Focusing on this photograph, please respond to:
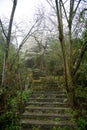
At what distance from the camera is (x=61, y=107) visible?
7.92 meters

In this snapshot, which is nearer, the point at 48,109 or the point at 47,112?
the point at 47,112

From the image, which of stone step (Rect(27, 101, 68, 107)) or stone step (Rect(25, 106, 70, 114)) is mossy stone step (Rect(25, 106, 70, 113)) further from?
stone step (Rect(27, 101, 68, 107))

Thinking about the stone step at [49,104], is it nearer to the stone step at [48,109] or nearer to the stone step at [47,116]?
the stone step at [48,109]

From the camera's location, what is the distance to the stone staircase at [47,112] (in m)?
6.36

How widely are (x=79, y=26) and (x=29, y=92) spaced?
4377 mm

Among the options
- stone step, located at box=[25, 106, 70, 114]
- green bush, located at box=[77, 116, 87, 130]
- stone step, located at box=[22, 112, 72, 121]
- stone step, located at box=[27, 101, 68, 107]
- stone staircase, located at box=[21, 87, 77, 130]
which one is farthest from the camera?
stone step, located at box=[27, 101, 68, 107]

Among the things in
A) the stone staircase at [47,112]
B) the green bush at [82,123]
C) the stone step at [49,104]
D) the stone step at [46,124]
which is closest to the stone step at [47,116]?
the stone staircase at [47,112]

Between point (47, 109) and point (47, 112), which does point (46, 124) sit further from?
point (47, 109)

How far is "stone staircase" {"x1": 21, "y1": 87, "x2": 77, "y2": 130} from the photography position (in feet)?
20.9

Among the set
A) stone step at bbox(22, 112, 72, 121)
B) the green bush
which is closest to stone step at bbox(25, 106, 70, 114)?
stone step at bbox(22, 112, 72, 121)

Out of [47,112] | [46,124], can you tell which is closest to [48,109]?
[47,112]

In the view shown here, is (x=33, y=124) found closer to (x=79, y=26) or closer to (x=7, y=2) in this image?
(x=79, y=26)

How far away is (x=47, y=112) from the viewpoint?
24.7ft

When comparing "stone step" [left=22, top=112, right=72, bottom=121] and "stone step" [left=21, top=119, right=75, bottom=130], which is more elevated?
"stone step" [left=22, top=112, right=72, bottom=121]
